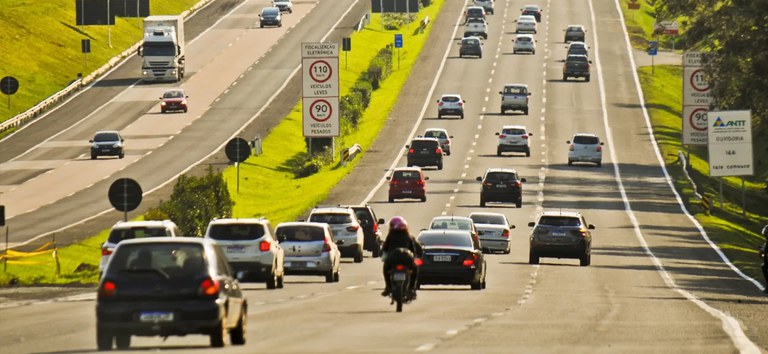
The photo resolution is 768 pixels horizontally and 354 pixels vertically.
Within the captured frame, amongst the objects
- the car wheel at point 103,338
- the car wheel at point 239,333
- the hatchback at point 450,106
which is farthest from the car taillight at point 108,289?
the hatchback at point 450,106

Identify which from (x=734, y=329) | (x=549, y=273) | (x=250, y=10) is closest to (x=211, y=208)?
(x=549, y=273)

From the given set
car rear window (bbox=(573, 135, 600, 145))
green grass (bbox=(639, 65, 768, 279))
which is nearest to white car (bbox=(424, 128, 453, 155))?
car rear window (bbox=(573, 135, 600, 145))

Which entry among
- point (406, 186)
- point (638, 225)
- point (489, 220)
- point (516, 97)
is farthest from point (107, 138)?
point (489, 220)

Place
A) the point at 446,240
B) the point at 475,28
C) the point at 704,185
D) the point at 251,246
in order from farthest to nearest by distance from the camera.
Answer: the point at 475,28, the point at 704,185, the point at 446,240, the point at 251,246

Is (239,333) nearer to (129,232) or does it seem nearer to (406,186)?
(129,232)

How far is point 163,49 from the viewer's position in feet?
376

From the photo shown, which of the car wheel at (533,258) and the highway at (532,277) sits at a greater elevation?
the highway at (532,277)

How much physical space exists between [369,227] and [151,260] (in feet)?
107

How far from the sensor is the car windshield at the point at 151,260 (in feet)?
67.4

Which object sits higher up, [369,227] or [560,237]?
[369,227]

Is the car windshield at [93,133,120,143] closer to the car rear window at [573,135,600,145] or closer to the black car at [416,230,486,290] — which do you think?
the car rear window at [573,135,600,145]

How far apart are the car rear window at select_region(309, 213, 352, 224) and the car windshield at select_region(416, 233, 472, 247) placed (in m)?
10.6

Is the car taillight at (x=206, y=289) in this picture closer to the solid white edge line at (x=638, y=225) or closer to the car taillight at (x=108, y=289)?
the car taillight at (x=108, y=289)

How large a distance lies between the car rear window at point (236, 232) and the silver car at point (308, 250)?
10.8 ft
